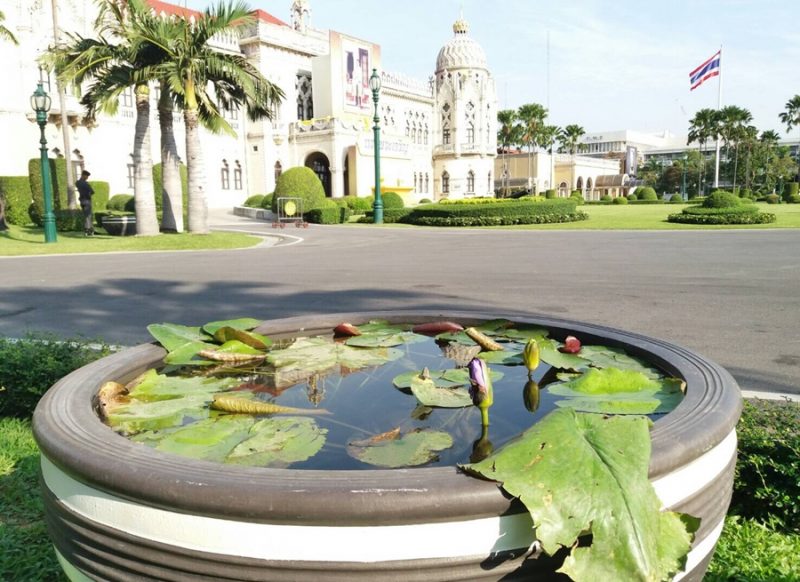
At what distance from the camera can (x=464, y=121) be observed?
199 feet

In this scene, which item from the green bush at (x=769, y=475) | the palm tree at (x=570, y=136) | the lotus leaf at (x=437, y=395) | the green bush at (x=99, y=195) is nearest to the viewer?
the lotus leaf at (x=437, y=395)

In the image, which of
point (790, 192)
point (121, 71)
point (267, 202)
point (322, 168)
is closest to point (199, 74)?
point (121, 71)

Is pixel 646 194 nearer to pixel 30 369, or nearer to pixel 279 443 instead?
pixel 30 369

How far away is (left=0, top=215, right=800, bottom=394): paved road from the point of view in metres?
6.72

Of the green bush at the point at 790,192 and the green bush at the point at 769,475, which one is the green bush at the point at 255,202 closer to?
the green bush at the point at 769,475

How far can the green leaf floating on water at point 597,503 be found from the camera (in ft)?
4.19

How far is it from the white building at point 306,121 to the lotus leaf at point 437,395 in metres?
27.5

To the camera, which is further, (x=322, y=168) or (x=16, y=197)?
(x=322, y=168)

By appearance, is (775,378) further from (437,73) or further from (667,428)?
(437,73)

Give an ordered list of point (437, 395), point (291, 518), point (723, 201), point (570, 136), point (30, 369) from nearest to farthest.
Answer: point (291, 518)
point (437, 395)
point (30, 369)
point (723, 201)
point (570, 136)

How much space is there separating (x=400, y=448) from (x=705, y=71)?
51655 millimetres

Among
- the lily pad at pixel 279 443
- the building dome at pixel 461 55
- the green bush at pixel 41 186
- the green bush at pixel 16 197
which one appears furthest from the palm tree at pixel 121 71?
the building dome at pixel 461 55

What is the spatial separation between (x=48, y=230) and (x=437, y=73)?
50.4 meters

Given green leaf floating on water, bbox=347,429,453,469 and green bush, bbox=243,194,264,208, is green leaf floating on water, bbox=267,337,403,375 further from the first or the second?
green bush, bbox=243,194,264,208
